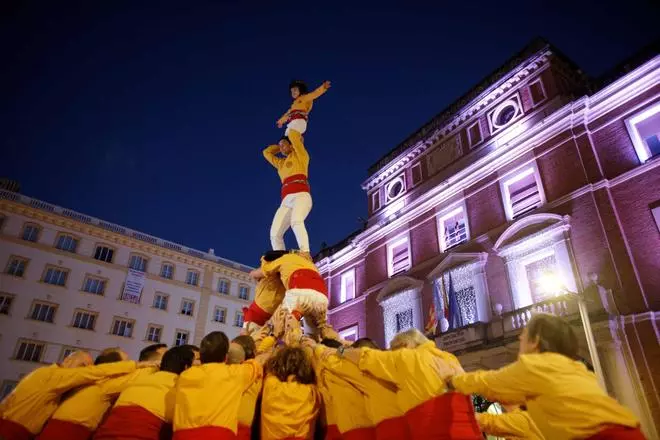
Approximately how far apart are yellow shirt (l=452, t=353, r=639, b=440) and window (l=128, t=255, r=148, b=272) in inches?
1320

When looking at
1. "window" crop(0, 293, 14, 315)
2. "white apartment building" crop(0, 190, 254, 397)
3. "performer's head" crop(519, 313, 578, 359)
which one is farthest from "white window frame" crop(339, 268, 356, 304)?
"window" crop(0, 293, 14, 315)

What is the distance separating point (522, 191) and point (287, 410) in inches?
619

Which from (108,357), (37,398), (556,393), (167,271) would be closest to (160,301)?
(167,271)

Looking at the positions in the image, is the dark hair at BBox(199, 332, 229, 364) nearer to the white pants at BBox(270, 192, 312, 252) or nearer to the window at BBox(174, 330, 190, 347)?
the white pants at BBox(270, 192, 312, 252)

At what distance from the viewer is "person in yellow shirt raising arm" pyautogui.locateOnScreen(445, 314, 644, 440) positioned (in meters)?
2.65

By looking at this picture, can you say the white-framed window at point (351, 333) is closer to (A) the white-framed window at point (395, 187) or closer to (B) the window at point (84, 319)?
(A) the white-framed window at point (395, 187)

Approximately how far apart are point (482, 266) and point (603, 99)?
7468 mm

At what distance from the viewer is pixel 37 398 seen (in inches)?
156

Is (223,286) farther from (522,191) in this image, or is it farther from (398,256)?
(522,191)

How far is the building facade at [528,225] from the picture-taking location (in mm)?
12281

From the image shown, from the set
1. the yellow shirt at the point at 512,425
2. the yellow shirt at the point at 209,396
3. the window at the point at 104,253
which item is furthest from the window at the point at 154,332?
the yellow shirt at the point at 512,425

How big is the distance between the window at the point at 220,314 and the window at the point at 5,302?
1391 cm

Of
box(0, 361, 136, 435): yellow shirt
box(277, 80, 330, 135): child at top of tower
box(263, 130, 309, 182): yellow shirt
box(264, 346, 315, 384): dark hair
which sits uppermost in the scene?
box(277, 80, 330, 135): child at top of tower

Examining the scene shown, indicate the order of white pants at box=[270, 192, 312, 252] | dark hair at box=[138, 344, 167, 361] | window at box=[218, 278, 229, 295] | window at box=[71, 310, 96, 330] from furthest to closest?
1. window at box=[218, 278, 229, 295]
2. window at box=[71, 310, 96, 330]
3. white pants at box=[270, 192, 312, 252]
4. dark hair at box=[138, 344, 167, 361]
